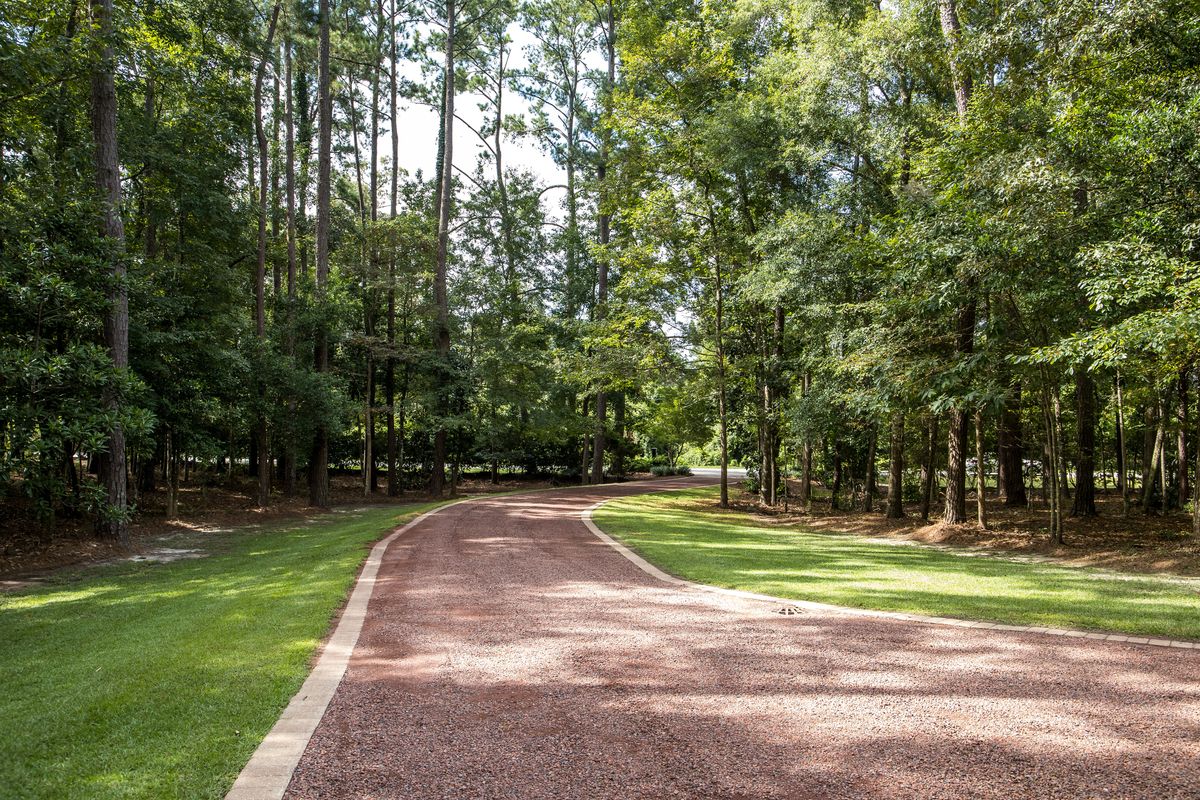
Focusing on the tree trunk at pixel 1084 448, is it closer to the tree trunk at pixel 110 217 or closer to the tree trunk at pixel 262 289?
the tree trunk at pixel 110 217

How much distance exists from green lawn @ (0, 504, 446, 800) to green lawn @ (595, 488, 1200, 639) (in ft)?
15.0

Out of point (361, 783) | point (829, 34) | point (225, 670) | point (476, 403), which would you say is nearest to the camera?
point (361, 783)

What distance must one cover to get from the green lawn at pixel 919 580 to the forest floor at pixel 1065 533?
4.35 ft

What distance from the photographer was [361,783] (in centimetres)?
292

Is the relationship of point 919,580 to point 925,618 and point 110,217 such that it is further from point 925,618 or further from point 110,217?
point 110,217

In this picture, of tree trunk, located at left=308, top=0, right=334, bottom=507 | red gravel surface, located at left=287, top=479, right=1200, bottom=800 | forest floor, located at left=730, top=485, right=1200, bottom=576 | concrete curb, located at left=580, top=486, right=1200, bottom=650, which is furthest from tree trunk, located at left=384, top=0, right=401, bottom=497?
red gravel surface, located at left=287, top=479, right=1200, bottom=800

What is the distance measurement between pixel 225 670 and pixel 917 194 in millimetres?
13721

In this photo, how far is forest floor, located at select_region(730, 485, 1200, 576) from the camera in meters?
10.1

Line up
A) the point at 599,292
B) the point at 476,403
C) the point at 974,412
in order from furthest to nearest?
the point at 599,292 → the point at 476,403 → the point at 974,412

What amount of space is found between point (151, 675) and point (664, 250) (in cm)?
1768

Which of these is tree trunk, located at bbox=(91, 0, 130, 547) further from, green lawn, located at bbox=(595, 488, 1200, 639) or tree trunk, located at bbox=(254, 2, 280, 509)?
green lawn, located at bbox=(595, 488, 1200, 639)

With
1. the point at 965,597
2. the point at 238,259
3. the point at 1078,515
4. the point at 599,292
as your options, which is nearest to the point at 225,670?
the point at 965,597

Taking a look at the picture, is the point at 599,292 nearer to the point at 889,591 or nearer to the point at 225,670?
the point at 889,591

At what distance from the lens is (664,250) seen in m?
19.9
